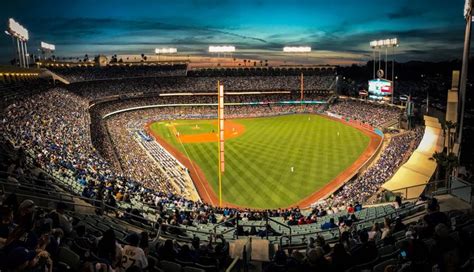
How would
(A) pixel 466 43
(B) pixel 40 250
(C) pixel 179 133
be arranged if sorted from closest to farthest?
(B) pixel 40 250, (A) pixel 466 43, (C) pixel 179 133

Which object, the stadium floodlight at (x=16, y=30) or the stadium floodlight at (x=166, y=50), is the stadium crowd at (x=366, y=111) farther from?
the stadium floodlight at (x=16, y=30)

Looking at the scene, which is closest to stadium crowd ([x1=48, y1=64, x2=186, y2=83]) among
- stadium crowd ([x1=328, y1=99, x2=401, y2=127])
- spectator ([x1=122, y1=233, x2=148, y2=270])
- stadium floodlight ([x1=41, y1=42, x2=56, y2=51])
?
stadium floodlight ([x1=41, y1=42, x2=56, y2=51])

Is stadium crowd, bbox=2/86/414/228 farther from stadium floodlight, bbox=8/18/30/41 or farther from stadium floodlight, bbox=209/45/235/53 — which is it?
stadium floodlight, bbox=209/45/235/53

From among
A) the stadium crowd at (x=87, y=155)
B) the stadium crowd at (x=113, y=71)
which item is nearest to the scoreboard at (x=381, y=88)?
the stadium crowd at (x=87, y=155)

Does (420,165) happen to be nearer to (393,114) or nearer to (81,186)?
(81,186)

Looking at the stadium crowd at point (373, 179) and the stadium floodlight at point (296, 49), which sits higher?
the stadium floodlight at point (296, 49)

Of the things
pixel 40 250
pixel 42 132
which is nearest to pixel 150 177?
pixel 42 132
